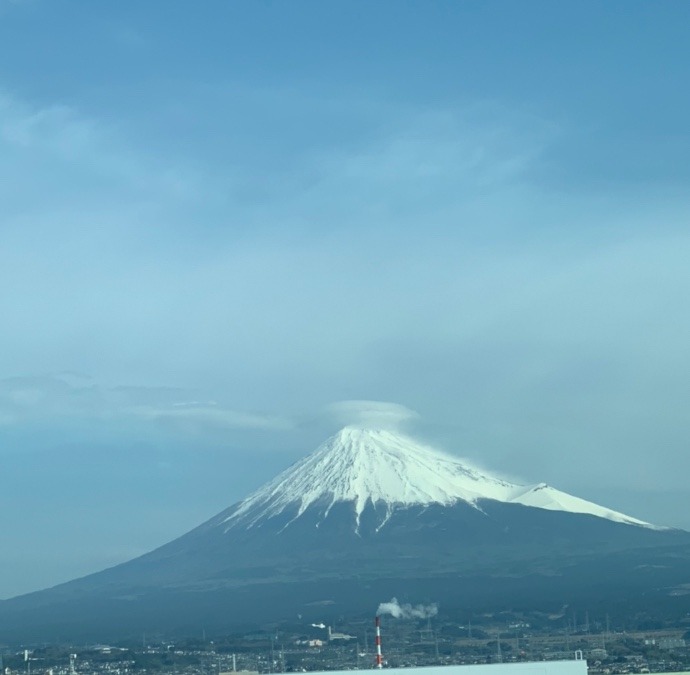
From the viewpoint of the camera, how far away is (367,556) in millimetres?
154875

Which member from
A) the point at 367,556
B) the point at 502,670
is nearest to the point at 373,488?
the point at 367,556

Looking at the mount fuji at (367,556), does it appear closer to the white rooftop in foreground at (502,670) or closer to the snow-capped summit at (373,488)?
the snow-capped summit at (373,488)

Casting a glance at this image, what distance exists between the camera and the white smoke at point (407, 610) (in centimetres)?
11431

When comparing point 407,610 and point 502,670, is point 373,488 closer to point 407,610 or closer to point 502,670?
point 407,610

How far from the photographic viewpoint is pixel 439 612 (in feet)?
378

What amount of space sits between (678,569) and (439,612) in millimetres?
36377

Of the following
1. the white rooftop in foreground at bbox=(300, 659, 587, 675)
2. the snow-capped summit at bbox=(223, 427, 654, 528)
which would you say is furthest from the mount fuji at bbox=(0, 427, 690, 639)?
the white rooftop in foreground at bbox=(300, 659, 587, 675)

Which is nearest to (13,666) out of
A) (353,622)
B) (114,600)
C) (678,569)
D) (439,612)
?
(353,622)

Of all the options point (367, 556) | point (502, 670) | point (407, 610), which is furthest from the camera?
point (367, 556)

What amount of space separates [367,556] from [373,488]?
83.6ft

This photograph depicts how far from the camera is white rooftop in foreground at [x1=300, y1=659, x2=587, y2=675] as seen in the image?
125ft

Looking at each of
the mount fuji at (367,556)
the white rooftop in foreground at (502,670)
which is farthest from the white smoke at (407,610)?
the white rooftop in foreground at (502,670)

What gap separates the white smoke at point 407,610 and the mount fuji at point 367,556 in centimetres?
203

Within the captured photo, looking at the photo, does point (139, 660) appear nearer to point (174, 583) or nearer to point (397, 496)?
point (174, 583)
